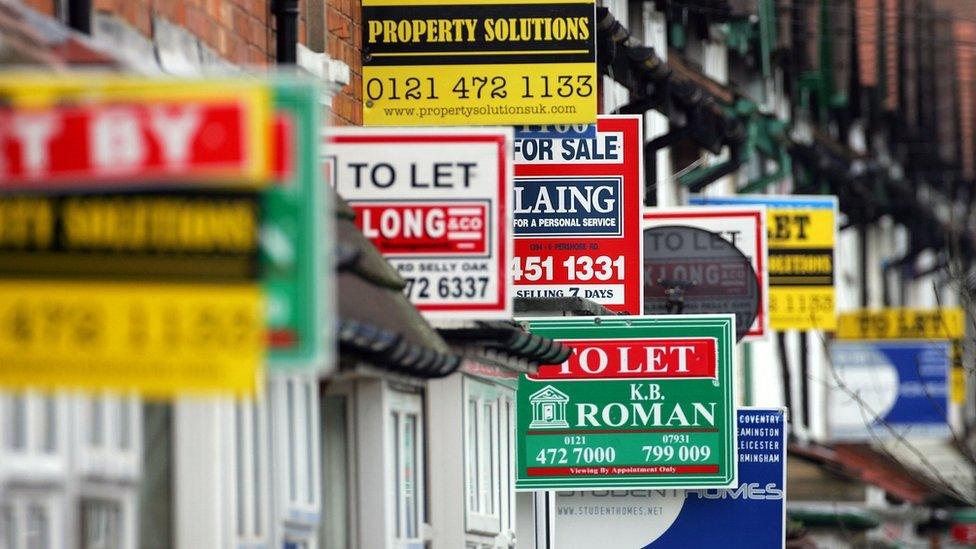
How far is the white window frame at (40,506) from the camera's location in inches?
256

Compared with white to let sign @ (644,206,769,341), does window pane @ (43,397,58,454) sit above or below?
below

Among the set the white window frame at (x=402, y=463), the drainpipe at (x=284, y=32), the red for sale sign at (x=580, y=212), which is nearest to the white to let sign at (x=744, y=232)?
the red for sale sign at (x=580, y=212)

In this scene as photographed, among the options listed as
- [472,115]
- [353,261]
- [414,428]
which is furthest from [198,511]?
[472,115]

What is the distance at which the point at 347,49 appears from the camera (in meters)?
12.8

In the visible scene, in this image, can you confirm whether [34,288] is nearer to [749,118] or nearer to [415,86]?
[415,86]

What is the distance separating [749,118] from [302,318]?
20.8 m

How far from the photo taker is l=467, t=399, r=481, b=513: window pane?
33.6 ft

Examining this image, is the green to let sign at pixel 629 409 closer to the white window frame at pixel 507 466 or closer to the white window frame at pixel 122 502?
the white window frame at pixel 507 466

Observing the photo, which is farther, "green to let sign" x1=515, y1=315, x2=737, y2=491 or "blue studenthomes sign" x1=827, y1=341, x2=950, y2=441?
"blue studenthomes sign" x1=827, y1=341, x2=950, y2=441

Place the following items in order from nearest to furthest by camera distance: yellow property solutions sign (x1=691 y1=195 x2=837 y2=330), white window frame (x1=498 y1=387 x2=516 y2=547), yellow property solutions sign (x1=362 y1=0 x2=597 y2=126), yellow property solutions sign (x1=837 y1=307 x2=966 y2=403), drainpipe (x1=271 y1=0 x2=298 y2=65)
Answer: drainpipe (x1=271 y1=0 x2=298 y2=65), white window frame (x1=498 y1=387 x2=516 y2=547), yellow property solutions sign (x1=362 y1=0 x2=597 y2=126), yellow property solutions sign (x1=691 y1=195 x2=837 y2=330), yellow property solutions sign (x1=837 y1=307 x2=966 y2=403)

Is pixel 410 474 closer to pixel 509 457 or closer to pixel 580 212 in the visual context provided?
pixel 509 457

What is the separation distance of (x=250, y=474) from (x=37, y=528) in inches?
46.3

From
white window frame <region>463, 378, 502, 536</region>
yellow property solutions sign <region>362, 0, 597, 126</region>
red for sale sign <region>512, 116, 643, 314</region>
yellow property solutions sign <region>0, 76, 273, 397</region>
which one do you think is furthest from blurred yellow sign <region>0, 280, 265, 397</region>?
red for sale sign <region>512, 116, 643, 314</region>

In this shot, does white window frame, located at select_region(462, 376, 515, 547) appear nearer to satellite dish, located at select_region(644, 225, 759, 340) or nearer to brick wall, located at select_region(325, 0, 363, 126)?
brick wall, located at select_region(325, 0, 363, 126)
